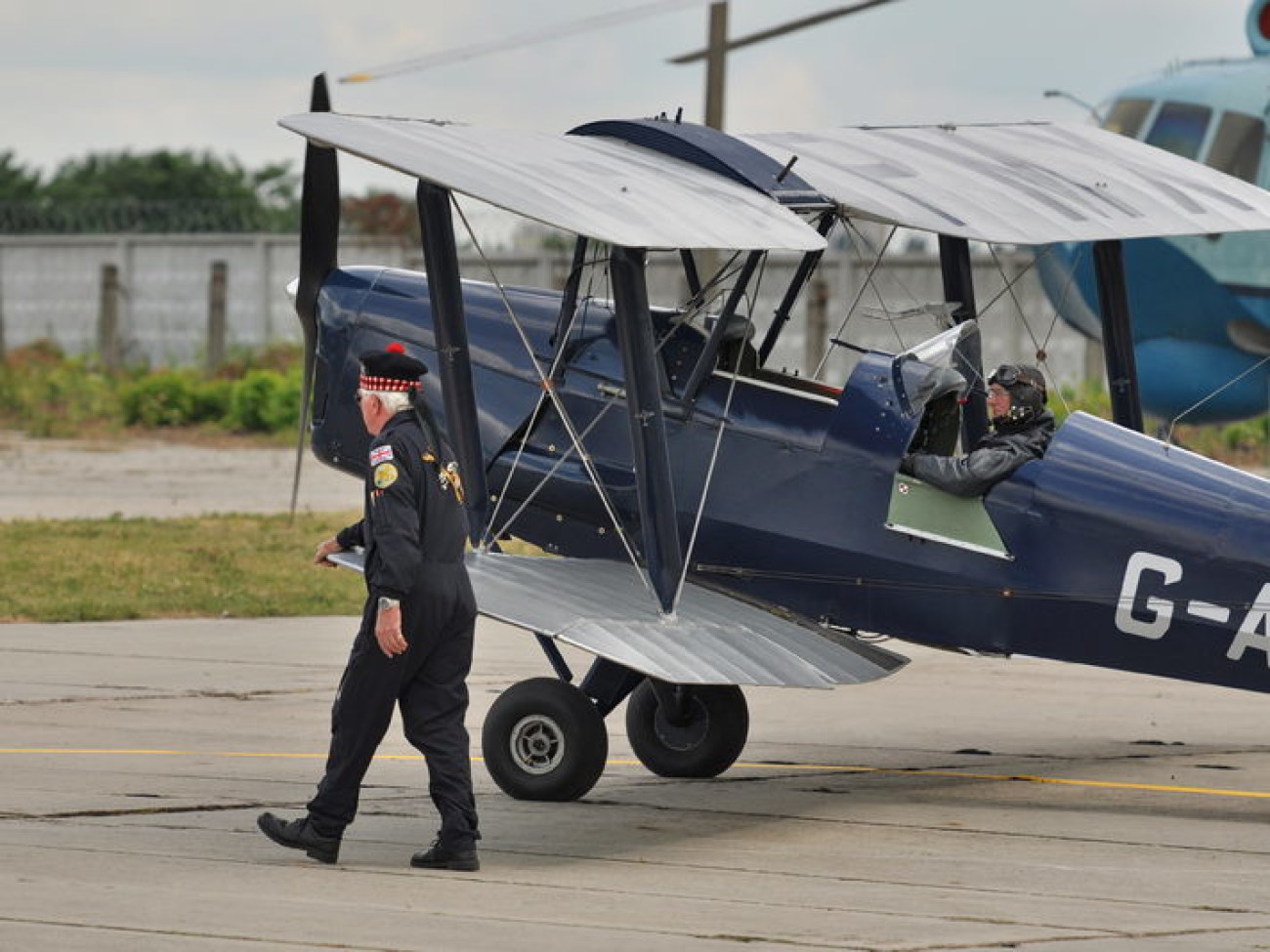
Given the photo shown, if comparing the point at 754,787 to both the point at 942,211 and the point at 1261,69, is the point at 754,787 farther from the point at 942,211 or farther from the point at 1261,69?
the point at 1261,69

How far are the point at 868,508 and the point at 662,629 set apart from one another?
1.15 meters

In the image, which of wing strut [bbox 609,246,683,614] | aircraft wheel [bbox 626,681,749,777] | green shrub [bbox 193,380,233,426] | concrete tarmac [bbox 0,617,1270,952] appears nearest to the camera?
concrete tarmac [bbox 0,617,1270,952]

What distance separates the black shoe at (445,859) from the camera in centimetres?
848

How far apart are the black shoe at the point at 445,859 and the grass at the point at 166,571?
7888mm

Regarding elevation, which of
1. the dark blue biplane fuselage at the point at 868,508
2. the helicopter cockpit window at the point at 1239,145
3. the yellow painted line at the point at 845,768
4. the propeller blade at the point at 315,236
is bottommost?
the yellow painted line at the point at 845,768

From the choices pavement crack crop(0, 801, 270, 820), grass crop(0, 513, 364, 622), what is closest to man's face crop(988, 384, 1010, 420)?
pavement crack crop(0, 801, 270, 820)

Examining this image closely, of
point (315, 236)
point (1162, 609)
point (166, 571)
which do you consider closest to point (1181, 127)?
point (166, 571)

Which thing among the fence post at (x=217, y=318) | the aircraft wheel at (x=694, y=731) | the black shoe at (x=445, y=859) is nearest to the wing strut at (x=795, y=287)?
the aircraft wheel at (x=694, y=731)

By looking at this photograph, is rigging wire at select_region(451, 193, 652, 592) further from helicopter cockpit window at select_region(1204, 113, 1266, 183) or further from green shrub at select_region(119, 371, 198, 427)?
green shrub at select_region(119, 371, 198, 427)

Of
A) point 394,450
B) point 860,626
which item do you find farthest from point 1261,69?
point 394,450

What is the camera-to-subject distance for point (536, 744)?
10.3m

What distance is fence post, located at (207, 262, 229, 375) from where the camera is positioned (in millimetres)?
40781

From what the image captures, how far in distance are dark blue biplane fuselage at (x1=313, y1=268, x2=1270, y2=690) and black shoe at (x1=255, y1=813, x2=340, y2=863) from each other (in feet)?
9.07

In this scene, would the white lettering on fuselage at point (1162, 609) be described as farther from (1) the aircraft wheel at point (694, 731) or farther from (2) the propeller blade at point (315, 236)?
(2) the propeller blade at point (315, 236)
